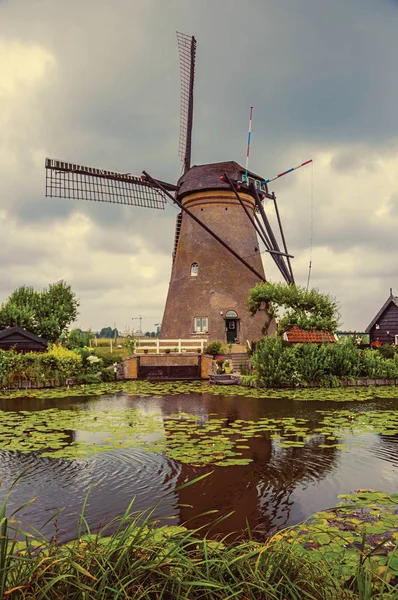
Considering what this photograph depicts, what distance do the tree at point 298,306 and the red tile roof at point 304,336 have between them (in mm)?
207

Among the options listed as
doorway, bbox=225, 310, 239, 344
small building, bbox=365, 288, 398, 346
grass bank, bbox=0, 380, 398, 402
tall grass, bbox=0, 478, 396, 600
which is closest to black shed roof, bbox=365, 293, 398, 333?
small building, bbox=365, 288, 398, 346

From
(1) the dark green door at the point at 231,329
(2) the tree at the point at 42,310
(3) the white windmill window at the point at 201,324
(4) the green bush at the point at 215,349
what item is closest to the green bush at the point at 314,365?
(4) the green bush at the point at 215,349

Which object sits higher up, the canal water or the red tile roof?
the red tile roof

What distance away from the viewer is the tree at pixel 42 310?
2597 centimetres

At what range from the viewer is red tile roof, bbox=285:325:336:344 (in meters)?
16.3

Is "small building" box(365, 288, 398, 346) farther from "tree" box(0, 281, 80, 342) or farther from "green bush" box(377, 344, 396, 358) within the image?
"tree" box(0, 281, 80, 342)

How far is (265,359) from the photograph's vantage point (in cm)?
1475

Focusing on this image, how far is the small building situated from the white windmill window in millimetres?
10552

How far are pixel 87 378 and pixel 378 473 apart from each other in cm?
1277

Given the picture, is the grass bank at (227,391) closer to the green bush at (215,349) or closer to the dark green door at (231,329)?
the green bush at (215,349)

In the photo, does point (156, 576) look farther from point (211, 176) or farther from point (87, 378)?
point (211, 176)

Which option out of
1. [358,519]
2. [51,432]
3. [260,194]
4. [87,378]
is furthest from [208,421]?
[260,194]

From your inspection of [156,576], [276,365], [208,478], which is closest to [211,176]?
[276,365]

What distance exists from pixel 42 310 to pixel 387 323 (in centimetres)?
1994
